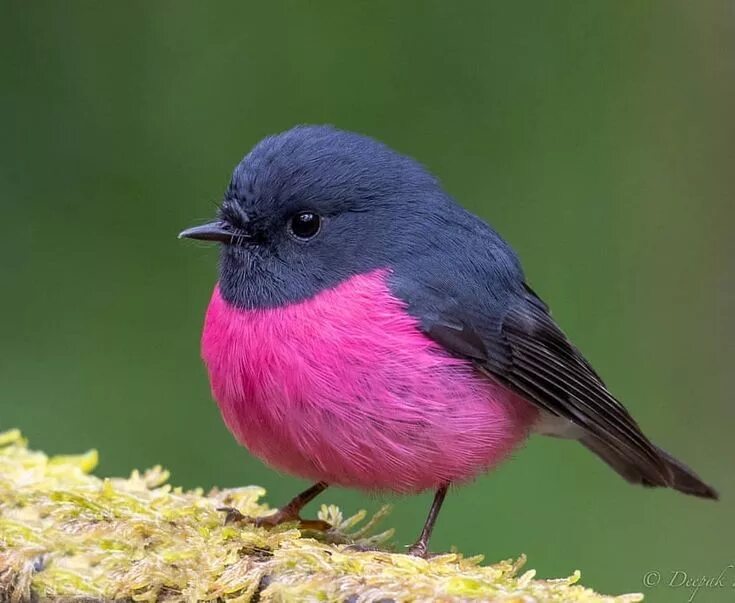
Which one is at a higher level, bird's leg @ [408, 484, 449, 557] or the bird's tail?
the bird's tail

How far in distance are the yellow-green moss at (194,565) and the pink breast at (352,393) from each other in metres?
0.30

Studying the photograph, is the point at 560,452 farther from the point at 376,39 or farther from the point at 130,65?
the point at 130,65

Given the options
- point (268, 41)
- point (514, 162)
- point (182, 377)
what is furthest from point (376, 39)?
point (182, 377)

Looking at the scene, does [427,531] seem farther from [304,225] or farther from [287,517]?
[304,225]

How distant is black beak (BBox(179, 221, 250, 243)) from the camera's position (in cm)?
383

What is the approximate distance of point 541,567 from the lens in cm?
556

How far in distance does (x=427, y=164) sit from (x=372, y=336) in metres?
3.64

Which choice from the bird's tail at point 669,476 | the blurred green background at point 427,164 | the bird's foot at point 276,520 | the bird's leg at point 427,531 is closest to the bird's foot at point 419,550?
the bird's leg at point 427,531

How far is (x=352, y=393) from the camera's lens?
11.1ft

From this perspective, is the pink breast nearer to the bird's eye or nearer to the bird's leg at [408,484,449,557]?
→ the bird's leg at [408,484,449,557]

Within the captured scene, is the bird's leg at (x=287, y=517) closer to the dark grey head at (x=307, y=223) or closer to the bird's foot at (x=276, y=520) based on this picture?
the bird's foot at (x=276, y=520)

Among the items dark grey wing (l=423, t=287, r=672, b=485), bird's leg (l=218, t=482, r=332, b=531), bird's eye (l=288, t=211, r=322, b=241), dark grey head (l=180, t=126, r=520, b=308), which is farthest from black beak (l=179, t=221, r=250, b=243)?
bird's leg (l=218, t=482, r=332, b=531)

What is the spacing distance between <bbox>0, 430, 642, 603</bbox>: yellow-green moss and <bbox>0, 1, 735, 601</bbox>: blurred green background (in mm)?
2561

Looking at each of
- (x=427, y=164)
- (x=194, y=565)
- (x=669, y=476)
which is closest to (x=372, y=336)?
(x=194, y=565)
